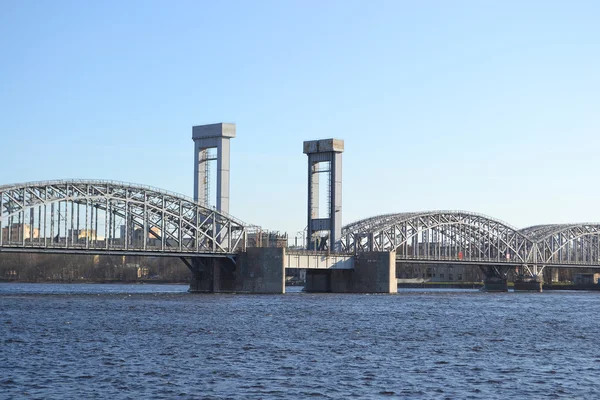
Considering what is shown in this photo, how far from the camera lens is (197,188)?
147875mm

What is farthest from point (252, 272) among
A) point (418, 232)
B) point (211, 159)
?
point (418, 232)

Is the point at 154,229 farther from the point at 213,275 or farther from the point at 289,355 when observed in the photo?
the point at 289,355

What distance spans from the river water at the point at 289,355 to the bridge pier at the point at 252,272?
43145 millimetres

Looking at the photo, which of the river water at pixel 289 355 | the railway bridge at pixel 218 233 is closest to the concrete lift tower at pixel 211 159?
the railway bridge at pixel 218 233

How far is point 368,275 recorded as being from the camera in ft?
511

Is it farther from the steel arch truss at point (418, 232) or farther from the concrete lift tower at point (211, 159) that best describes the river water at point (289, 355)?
the steel arch truss at point (418, 232)

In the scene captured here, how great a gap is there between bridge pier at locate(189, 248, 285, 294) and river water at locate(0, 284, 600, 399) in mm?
43145

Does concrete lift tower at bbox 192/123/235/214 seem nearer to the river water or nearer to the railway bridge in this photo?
the railway bridge

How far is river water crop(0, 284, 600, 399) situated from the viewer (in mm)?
42625

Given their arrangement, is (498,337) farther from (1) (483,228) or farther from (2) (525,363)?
(1) (483,228)

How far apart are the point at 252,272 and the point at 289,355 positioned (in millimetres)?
84017

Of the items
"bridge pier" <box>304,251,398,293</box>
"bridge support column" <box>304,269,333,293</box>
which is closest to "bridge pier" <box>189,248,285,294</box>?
"bridge pier" <box>304,251,398,293</box>

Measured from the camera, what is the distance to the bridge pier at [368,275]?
507 ft

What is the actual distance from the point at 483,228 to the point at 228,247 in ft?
244
